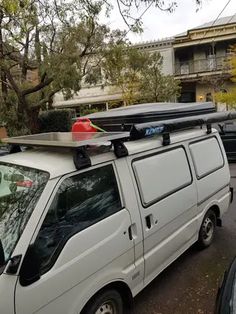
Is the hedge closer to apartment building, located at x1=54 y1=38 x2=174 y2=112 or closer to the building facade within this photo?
the building facade

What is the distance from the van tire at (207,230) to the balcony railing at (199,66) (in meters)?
24.6

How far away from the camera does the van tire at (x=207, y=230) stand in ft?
15.7

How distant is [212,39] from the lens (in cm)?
2794

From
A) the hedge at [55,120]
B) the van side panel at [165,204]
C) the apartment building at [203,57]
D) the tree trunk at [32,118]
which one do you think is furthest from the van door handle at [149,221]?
the apartment building at [203,57]

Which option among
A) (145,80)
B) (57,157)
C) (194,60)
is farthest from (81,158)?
(194,60)

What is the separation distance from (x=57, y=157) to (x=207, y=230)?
284cm

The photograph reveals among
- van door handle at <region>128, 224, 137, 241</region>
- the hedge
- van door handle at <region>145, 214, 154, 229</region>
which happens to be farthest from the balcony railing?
van door handle at <region>128, 224, 137, 241</region>

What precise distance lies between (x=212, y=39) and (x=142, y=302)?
2765 cm

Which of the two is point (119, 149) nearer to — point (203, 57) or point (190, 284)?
point (190, 284)

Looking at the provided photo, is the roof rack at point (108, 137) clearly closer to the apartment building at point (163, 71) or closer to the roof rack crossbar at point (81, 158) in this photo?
the roof rack crossbar at point (81, 158)

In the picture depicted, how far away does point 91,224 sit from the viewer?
292 centimetres

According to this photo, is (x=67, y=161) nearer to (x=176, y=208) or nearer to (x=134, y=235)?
(x=134, y=235)

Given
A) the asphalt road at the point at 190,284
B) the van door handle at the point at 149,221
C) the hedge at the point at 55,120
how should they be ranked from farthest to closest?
the hedge at the point at 55,120 → the asphalt road at the point at 190,284 → the van door handle at the point at 149,221

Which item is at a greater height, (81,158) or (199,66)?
(199,66)
